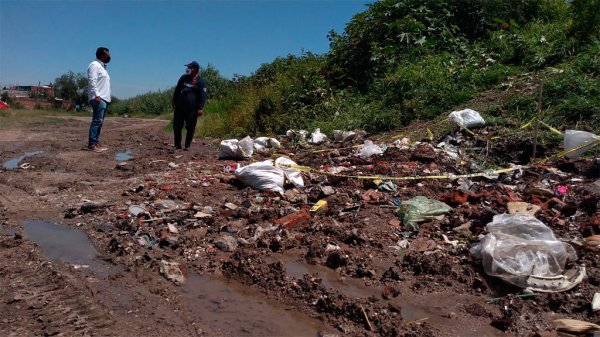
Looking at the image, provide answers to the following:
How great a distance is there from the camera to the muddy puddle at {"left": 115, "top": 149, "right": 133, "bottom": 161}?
24.6 feet

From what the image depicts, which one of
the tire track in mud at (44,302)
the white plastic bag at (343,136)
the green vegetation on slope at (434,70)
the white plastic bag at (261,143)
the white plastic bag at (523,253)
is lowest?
the tire track in mud at (44,302)

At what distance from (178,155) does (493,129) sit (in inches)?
170

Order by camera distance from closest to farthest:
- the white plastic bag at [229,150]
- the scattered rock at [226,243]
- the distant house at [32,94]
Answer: the scattered rock at [226,243] < the white plastic bag at [229,150] < the distant house at [32,94]

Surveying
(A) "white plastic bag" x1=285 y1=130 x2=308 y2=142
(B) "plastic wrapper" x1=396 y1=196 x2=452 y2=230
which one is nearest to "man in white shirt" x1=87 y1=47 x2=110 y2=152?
(A) "white plastic bag" x1=285 y1=130 x2=308 y2=142

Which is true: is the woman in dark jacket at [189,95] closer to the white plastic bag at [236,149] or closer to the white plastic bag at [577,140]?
the white plastic bag at [236,149]

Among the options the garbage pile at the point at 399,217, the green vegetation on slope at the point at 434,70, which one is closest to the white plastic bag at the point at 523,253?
the garbage pile at the point at 399,217

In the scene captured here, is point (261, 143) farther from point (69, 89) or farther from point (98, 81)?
point (69, 89)

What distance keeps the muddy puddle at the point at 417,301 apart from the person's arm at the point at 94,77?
5.27 meters

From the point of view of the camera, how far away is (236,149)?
7.14 m

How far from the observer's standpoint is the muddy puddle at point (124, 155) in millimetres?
7498

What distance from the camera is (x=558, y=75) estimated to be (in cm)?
760

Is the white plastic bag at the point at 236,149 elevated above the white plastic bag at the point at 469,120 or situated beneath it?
situated beneath

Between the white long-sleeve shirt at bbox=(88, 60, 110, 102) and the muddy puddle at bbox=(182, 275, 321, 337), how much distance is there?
5276mm

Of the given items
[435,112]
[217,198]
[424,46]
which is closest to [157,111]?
[424,46]
